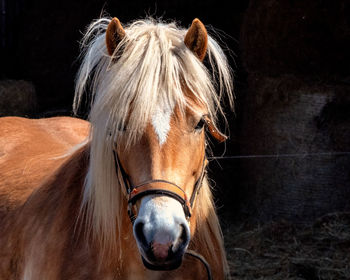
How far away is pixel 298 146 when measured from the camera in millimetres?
5465

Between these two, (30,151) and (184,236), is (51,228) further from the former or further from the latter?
(30,151)

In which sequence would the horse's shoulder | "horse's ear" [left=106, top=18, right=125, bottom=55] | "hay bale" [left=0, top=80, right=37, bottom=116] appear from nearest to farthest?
1. "horse's ear" [left=106, top=18, right=125, bottom=55]
2. the horse's shoulder
3. "hay bale" [left=0, top=80, right=37, bottom=116]

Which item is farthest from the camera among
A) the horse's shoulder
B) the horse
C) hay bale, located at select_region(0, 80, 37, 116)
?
hay bale, located at select_region(0, 80, 37, 116)

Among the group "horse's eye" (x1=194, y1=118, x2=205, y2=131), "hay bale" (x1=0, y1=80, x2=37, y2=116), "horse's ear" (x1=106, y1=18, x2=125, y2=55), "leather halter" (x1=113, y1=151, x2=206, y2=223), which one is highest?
"horse's ear" (x1=106, y1=18, x2=125, y2=55)

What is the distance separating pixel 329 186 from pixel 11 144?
289 cm

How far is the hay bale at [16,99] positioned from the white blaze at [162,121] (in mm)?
4585

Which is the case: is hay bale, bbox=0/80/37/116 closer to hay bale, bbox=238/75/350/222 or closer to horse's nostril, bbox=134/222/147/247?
hay bale, bbox=238/75/350/222

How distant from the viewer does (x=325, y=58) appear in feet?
17.6

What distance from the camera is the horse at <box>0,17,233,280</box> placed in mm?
2082

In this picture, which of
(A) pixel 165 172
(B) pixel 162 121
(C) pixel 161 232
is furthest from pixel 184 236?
(B) pixel 162 121

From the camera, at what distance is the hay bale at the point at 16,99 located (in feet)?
21.1

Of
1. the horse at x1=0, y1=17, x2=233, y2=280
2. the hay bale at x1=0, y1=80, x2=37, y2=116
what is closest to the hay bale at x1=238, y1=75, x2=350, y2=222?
the hay bale at x1=0, y1=80, x2=37, y2=116

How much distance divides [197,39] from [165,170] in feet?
1.94

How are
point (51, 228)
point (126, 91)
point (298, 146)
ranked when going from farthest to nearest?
point (298, 146), point (51, 228), point (126, 91)
